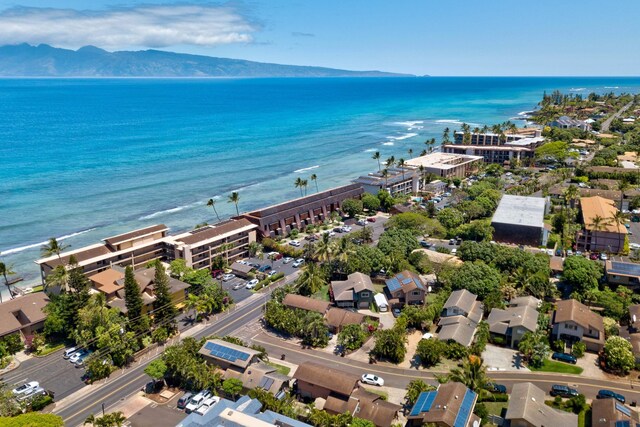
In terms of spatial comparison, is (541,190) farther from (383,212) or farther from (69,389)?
(69,389)

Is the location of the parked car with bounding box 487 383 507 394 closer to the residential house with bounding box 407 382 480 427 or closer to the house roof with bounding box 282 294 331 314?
the residential house with bounding box 407 382 480 427

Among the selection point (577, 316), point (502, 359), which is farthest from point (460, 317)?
point (577, 316)

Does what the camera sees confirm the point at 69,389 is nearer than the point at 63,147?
Yes

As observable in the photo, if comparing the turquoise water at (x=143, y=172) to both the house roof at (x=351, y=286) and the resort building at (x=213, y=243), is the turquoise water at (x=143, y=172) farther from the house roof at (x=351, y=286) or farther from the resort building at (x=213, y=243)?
the house roof at (x=351, y=286)

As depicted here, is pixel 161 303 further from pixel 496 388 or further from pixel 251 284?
pixel 496 388

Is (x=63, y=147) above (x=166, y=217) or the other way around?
above

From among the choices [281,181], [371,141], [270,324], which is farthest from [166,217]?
[371,141]

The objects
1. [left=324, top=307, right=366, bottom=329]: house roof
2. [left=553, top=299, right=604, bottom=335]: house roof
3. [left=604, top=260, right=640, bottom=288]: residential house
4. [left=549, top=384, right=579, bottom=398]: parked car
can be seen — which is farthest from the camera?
[left=604, top=260, right=640, bottom=288]: residential house

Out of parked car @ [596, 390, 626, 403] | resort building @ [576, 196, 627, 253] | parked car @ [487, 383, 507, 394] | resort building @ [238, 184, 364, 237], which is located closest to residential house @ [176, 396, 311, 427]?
parked car @ [487, 383, 507, 394]
